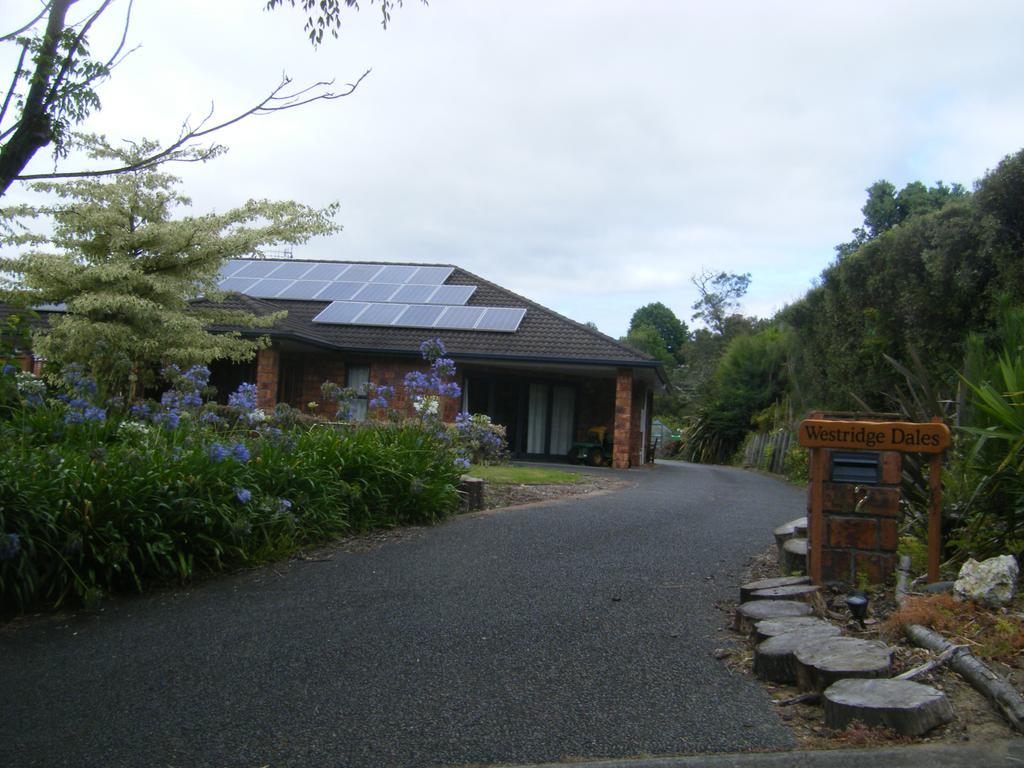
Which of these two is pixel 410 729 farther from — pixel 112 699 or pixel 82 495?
pixel 82 495

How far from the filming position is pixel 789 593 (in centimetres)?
486

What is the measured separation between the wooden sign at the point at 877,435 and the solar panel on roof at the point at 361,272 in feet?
61.2

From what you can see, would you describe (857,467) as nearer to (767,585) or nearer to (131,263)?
(767,585)

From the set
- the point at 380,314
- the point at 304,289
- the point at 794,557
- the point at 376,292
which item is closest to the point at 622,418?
the point at 380,314

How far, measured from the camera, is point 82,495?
18.7 feet

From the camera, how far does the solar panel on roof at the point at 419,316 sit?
63.7 ft

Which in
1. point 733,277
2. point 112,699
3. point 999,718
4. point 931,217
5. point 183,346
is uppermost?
point 733,277

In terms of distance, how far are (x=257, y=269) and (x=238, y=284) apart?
2.06m

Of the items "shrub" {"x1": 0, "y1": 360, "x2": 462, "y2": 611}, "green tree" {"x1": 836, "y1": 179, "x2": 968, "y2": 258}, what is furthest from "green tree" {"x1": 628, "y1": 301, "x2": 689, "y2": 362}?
"shrub" {"x1": 0, "y1": 360, "x2": 462, "y2": 611}

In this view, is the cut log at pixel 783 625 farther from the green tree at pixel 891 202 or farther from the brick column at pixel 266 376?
the green tree at pixel 891 202

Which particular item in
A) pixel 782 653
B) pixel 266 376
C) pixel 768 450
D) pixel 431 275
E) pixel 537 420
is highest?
pixel 431 275

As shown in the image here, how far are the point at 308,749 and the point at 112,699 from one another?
3.81ft

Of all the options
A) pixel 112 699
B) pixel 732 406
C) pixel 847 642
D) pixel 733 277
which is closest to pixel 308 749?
pixel 112 699

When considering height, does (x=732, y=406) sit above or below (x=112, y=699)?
above
